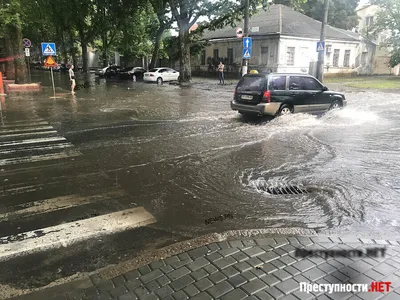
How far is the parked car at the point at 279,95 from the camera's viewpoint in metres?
11.4

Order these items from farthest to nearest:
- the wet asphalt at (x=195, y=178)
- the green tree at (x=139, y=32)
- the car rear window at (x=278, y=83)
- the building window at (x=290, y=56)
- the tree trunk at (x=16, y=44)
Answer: the green tree at (x=139, y=32) < the building window at (x=290, y=56) < the tree trunk at (x=16, y=44) < the car rear window at (x=278, y=83) < the wet asphalt at (x=195, y=178)

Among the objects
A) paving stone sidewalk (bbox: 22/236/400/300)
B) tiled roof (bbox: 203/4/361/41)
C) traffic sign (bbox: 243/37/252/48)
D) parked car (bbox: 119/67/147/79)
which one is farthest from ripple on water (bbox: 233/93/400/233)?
parked car (bbox: 119/67/147/79)

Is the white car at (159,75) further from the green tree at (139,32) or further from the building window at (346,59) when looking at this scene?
the building window at (346,59)

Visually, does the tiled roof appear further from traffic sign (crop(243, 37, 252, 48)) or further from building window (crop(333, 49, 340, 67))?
traffic sign (crop(243, 37, 252, 48))

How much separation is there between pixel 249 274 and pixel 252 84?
9.26 meters

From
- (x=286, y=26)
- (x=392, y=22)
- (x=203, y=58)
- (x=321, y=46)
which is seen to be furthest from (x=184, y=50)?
(x=392, y=22)

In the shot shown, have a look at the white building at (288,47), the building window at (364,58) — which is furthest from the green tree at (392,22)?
the building window at (364,58)

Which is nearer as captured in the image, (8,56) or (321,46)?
(321,46)

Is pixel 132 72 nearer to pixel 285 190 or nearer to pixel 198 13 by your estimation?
pixel 198 13

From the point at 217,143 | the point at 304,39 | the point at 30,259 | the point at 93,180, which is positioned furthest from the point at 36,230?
the point at 304,39

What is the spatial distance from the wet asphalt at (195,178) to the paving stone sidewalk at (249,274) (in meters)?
0.53

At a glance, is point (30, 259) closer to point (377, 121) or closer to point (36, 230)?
point (36, 230)

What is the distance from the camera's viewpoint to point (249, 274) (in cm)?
330

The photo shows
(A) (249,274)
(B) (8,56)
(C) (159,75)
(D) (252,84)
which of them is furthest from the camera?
(C) (159,75)
